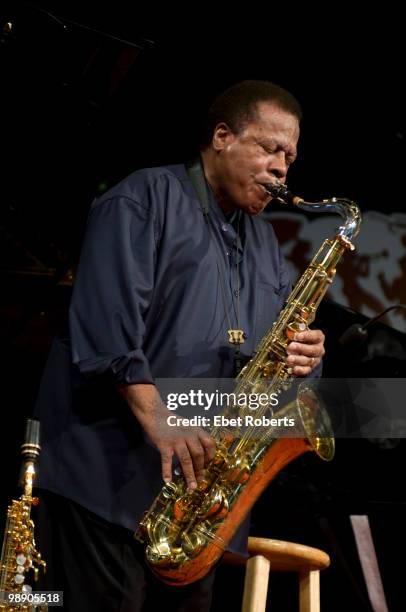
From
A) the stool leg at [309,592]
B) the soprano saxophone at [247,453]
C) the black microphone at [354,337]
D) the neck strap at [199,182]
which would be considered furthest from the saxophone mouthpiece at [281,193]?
the stool leg at [309,592]

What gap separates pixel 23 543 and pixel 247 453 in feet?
2.61

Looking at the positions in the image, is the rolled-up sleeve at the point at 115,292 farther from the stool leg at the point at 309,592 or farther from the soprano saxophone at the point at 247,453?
the stool leg at the point at 309,592

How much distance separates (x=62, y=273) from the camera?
12.7 ft

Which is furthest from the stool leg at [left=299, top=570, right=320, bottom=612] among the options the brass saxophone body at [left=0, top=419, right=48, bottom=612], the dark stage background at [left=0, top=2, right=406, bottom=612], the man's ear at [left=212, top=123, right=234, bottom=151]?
the man's ear at [left=212, top=123, right=234, bottom=151]

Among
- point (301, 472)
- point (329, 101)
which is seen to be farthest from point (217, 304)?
point (329, 101)

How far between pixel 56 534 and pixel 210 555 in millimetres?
456

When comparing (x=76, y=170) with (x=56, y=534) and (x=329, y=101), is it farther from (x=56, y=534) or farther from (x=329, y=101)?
(x=56, y=534)

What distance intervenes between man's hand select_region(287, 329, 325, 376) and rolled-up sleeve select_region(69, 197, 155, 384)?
1.57 feet

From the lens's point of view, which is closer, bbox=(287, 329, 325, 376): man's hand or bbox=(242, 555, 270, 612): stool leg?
bbox=(287, 329, 325, 376): man's hand

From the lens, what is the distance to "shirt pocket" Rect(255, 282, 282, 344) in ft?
8.83

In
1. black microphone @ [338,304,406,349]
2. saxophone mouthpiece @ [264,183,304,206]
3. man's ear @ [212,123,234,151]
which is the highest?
man's ear @ [212,123,234,151]

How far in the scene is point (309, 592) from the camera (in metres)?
3.02

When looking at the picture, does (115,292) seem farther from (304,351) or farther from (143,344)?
(304,351)

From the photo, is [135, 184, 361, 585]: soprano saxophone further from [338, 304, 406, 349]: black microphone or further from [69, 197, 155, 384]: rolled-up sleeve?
[338, 304, 406, 349]: black microphone
